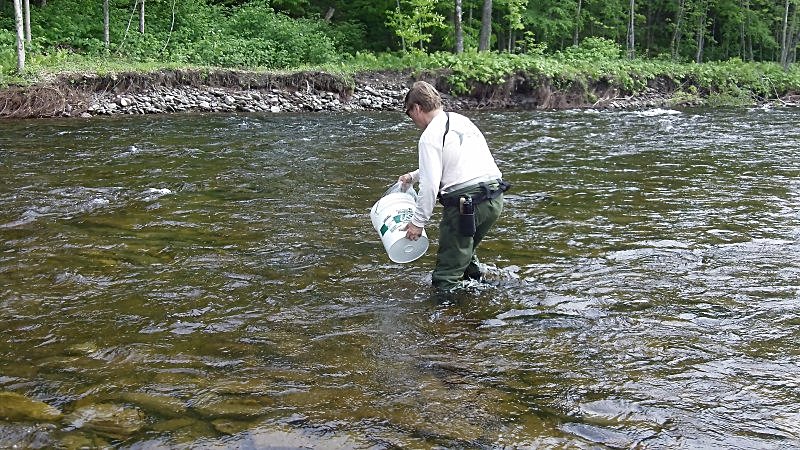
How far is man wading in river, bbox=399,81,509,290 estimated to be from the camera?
17.5 ft

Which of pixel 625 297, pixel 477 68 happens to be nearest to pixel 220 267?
pixel 625 297

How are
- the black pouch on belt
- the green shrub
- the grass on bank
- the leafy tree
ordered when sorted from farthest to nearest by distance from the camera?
the green shrub → the leafy tree → the grass on bank → the black pouch on belt

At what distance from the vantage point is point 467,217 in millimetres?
5480

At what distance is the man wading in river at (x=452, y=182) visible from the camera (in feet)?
17.5

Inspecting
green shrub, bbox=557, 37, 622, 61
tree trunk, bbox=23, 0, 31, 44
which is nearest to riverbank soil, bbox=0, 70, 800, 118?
green shrub, bbox=557, 37, 622, 61

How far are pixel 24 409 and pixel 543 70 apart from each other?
25.3 m

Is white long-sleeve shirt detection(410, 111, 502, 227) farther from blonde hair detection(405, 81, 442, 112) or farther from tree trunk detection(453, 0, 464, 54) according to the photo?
tree trunk detection(453, 0, 464, 54)

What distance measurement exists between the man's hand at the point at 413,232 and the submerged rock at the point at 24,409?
2819 millimetres

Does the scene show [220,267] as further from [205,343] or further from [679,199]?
[679,199]

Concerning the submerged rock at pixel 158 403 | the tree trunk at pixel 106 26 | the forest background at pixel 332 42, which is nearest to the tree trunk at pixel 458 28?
the forest background at pixel 332 42

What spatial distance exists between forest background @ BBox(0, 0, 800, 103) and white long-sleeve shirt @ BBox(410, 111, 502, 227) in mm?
16742

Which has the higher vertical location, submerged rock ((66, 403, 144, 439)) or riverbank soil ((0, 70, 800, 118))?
riverbank soil ((0, 70, 800, 118))

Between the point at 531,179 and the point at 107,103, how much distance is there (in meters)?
13.9

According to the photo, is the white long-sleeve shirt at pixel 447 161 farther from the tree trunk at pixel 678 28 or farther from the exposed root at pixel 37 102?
the tree trunk at pixel 678 28
